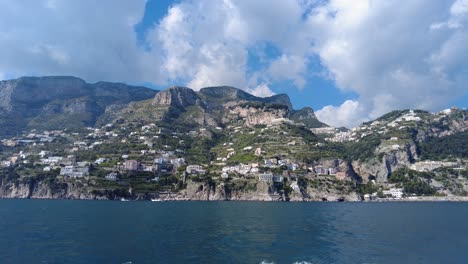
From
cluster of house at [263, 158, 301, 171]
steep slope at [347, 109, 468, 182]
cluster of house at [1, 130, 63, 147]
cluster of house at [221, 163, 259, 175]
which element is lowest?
cluster of house at [221, 163, 259, 175]

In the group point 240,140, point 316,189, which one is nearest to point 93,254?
point 316,189

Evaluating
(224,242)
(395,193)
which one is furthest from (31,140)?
(224,242)

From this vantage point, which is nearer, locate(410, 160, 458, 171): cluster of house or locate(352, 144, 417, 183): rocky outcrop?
locate(410, 160, 458, 171): cluster of house

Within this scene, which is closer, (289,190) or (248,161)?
(289,190)

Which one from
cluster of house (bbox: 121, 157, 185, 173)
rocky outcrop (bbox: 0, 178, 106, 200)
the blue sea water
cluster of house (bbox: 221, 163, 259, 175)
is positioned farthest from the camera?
cluster of house (bbox: 221, 163, 259, 175)

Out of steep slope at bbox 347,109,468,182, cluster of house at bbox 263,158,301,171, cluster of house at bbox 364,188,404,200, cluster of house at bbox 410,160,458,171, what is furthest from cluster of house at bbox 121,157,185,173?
cluster of house at bbox 410,160,458,171

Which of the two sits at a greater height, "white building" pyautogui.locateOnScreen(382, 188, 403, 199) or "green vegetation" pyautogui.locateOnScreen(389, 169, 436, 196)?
"green vegetation" pyautogui.locateOnScreen(389, 169, 436, 196)

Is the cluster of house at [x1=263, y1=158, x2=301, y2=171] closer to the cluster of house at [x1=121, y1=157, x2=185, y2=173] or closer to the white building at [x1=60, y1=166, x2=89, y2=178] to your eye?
the cluster of house at [x1=121, y1=157, x2=185, y2=173]

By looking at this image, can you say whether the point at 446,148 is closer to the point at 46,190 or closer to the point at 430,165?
the point at 430,165

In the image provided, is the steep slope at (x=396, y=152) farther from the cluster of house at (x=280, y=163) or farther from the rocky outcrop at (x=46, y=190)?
the rocky outcrop at (x=46, y=190)

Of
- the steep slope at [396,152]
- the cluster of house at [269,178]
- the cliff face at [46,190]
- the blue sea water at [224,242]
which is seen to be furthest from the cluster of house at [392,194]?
the cliff face at [46,190]

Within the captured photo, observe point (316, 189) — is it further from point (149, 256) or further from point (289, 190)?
point (149, 256)
